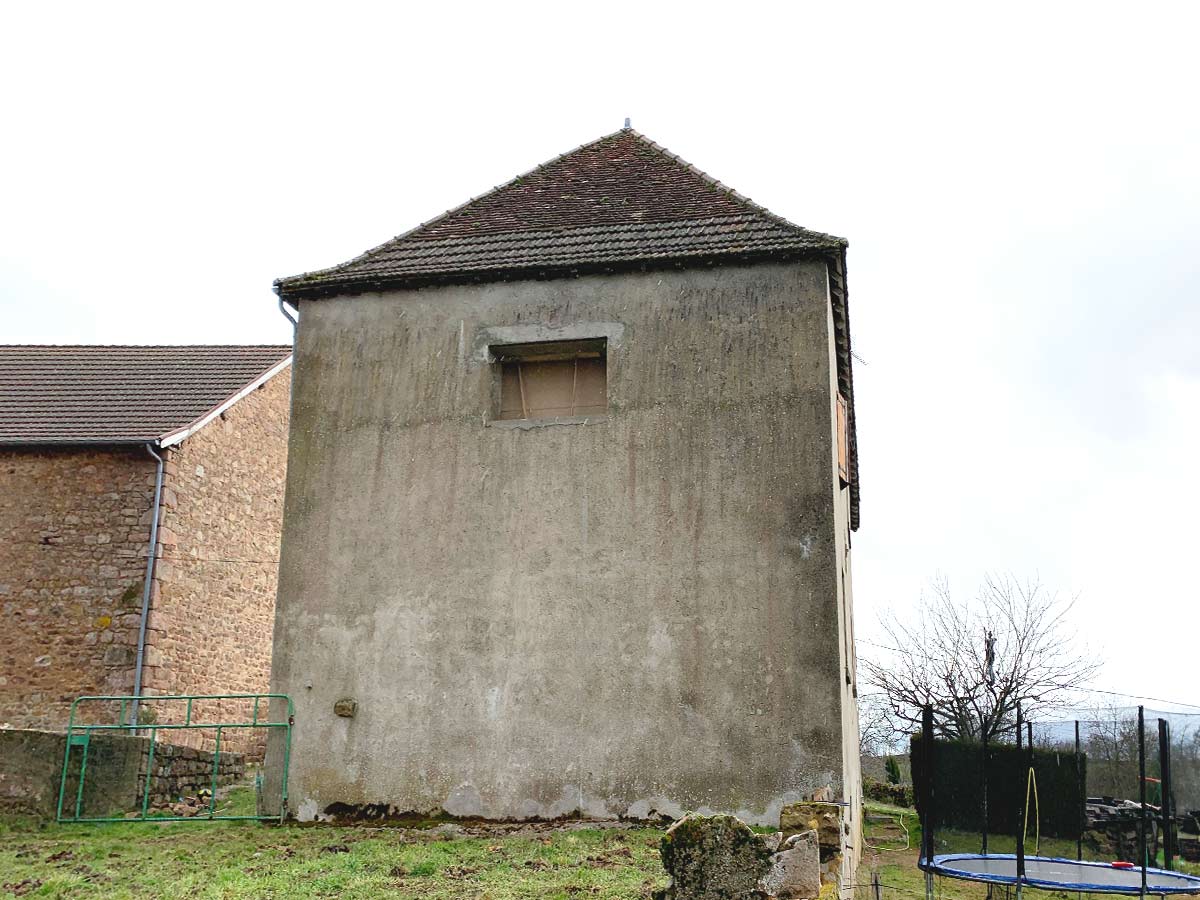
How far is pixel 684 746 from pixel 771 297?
4.69 meters

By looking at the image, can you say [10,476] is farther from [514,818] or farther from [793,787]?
[793,787]

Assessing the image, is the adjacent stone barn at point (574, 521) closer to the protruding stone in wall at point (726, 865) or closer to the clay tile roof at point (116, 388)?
the protruding stone in wall at point (726, 865)

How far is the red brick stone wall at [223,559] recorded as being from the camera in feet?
58.1

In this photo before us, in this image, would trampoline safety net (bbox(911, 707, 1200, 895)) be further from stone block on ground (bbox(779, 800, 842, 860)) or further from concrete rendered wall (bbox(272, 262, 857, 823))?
stone block on ground (bbox(779, 800, 842, 860))

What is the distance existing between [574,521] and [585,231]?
3487 millimetres

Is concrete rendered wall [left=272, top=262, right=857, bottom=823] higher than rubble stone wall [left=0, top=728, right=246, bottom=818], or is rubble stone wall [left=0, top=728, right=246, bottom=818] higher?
concrete rendered wall [left=272, top=262, right=857, bottom=823]

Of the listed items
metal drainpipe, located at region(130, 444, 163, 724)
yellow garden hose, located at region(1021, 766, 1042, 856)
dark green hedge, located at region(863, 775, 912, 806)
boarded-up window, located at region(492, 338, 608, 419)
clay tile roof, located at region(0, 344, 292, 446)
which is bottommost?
dark green hedge, located at region(863, 775, 912, 806)

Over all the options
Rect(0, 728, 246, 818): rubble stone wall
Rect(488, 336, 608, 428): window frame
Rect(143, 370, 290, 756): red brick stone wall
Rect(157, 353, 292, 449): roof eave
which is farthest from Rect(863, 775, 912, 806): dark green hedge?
Rect(0, 728, 246, 818): rubble stone wall

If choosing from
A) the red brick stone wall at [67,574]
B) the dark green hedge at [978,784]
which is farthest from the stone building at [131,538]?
the dark green hedge at [978,784]

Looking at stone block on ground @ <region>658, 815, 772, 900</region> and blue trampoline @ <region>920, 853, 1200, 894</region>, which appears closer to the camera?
stone block on ground @ <region>658, 815, 772, 900</region>

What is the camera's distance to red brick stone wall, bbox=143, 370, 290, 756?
17719mm

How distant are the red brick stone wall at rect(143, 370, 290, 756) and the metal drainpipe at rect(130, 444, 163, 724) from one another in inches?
3.9

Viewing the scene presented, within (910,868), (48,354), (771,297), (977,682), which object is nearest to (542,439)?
(771,297)

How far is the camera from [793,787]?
1072cm
